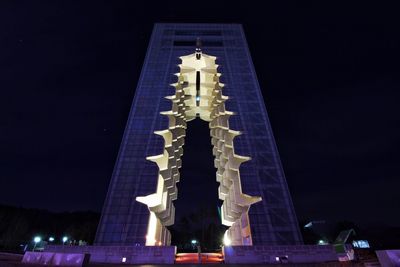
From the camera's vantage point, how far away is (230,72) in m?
29.0

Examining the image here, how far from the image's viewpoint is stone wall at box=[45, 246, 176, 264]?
33.6 ft

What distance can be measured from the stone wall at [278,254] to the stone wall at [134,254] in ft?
8.35

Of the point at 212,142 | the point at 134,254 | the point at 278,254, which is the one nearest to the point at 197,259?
the point at 134,254

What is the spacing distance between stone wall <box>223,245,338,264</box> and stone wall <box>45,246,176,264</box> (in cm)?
254

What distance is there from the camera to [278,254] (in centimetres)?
1062

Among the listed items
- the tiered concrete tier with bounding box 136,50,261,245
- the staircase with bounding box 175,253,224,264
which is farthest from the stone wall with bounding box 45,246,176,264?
the tiered concrete tier with bounding box 136,50,261,245

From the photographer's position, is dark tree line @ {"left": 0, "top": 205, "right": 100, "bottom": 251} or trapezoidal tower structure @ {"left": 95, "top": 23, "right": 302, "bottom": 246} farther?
dark tree line @ {"left": 0, "top": 205, "right": 100, "bottom": 251}

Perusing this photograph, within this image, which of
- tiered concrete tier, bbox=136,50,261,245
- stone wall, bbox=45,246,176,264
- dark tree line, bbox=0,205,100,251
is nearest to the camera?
stone wall, bbox=45,246,176,264

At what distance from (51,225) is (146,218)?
37.7m

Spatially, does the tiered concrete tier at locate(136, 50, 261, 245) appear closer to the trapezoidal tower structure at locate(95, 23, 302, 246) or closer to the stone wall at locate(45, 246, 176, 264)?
the trapezoidal tower structure at locate(95, 23, 302, 246)

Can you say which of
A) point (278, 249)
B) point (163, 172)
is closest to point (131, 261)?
point (163, 172)

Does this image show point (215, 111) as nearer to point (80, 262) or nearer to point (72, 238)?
point (80, 262)

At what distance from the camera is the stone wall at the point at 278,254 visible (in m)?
10.3

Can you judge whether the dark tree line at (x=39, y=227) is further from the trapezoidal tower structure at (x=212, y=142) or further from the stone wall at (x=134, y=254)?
the stone wall at (x=134, y=254)
